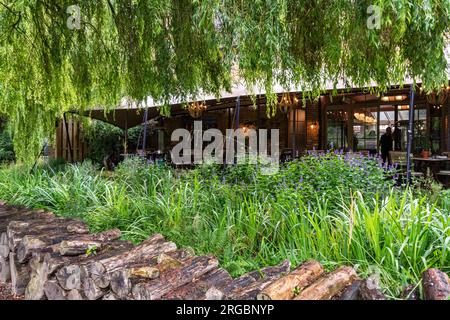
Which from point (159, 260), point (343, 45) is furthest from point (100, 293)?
point (343, 45)

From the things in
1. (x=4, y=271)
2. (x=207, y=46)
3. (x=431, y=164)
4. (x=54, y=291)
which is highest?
(x=207, y=46)

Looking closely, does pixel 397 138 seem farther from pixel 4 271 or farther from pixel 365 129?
pixel 4 271

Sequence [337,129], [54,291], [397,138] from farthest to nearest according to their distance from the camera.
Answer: [337,129]
[397,138]
[54,291]

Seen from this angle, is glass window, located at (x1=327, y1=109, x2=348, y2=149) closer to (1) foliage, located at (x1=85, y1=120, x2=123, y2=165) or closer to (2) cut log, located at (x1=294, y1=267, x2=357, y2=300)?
(1) foliage, located at (x1=85, y1=120, x2=123, y2=165)

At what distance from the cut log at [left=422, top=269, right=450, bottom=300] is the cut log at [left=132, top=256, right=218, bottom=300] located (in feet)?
3.94

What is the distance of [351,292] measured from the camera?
200 cm

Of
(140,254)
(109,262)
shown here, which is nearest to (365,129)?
(140,254)

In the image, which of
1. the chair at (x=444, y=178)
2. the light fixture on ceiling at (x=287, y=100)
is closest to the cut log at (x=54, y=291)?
the light fixture on ceiling at (x=287, y=100)

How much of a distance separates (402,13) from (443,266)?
5.37 ft

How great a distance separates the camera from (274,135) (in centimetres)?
1398

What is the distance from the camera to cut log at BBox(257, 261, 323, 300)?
1.95m

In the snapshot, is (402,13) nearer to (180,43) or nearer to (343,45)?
(343,45)

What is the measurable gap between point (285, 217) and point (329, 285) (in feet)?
4.46

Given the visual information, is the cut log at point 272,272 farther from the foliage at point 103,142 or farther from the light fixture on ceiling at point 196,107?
the foliage at point 103,142
